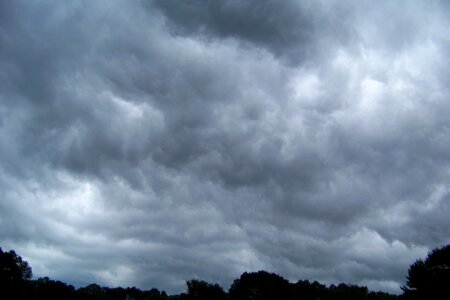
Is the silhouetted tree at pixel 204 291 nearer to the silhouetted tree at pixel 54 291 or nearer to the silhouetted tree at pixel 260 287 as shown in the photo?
the silhouetted tree at pixel 260 287

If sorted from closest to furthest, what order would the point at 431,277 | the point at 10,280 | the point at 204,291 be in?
the point at 431,277 < the point at 10,280 < the point at 204,291

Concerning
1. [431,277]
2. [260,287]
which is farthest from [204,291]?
[431,277]

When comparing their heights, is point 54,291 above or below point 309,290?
below

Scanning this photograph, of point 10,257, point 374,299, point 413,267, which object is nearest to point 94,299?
point 10,257

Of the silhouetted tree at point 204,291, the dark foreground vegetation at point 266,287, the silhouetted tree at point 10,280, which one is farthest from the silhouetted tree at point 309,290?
the silhouetted tree at point 10,280

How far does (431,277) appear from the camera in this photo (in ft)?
318

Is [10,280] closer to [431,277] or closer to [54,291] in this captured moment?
[54,291]

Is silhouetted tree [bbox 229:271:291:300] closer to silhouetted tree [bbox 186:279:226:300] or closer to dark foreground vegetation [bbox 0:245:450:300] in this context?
Answer: dark foreground vegetation [bbox 0:245:450:300]

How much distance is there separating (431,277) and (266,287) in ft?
218

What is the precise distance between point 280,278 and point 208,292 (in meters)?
29.4

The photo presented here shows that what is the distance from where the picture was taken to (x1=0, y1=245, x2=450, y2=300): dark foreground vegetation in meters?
96.7

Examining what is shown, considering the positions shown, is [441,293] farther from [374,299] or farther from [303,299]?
[374,299]

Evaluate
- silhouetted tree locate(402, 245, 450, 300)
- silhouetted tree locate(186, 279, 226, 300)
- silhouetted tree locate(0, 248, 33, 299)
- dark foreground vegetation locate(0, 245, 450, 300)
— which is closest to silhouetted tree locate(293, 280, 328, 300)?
dark foreground vegetation locate(0, 245, 450, 300)

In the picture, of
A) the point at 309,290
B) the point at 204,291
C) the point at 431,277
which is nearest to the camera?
the point at 431,277
